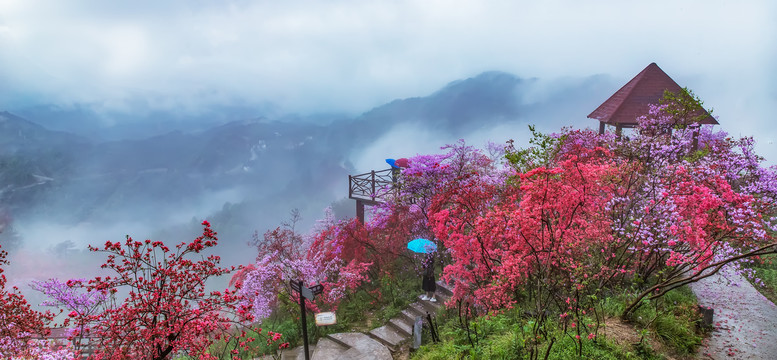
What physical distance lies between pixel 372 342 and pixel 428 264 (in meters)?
2.57

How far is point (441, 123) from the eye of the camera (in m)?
98.7

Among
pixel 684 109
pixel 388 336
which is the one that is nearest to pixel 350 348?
pixel 388 336

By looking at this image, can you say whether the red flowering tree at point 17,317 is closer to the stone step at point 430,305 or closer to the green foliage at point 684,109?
the stone step at point 430,305

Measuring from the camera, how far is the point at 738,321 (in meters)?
7.59

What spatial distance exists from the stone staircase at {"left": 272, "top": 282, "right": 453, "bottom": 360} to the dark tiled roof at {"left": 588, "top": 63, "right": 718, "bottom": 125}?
33.7ft

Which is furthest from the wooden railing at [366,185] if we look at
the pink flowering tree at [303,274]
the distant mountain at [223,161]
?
the distant mountain at [223,161]

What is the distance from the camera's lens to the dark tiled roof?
15.9 metres

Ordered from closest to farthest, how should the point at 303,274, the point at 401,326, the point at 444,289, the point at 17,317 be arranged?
the point at 17,317 < the point at 401,326 < the point at 303,274 < the point at 444,289

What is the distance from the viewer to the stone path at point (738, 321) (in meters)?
6.49

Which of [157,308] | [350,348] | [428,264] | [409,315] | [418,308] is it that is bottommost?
[350,348]

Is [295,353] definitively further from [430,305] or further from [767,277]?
[767,277]

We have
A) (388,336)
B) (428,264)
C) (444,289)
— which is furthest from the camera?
(444,289)

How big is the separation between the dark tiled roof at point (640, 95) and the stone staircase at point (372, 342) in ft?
33.7

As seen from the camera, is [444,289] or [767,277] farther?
[444,289]
